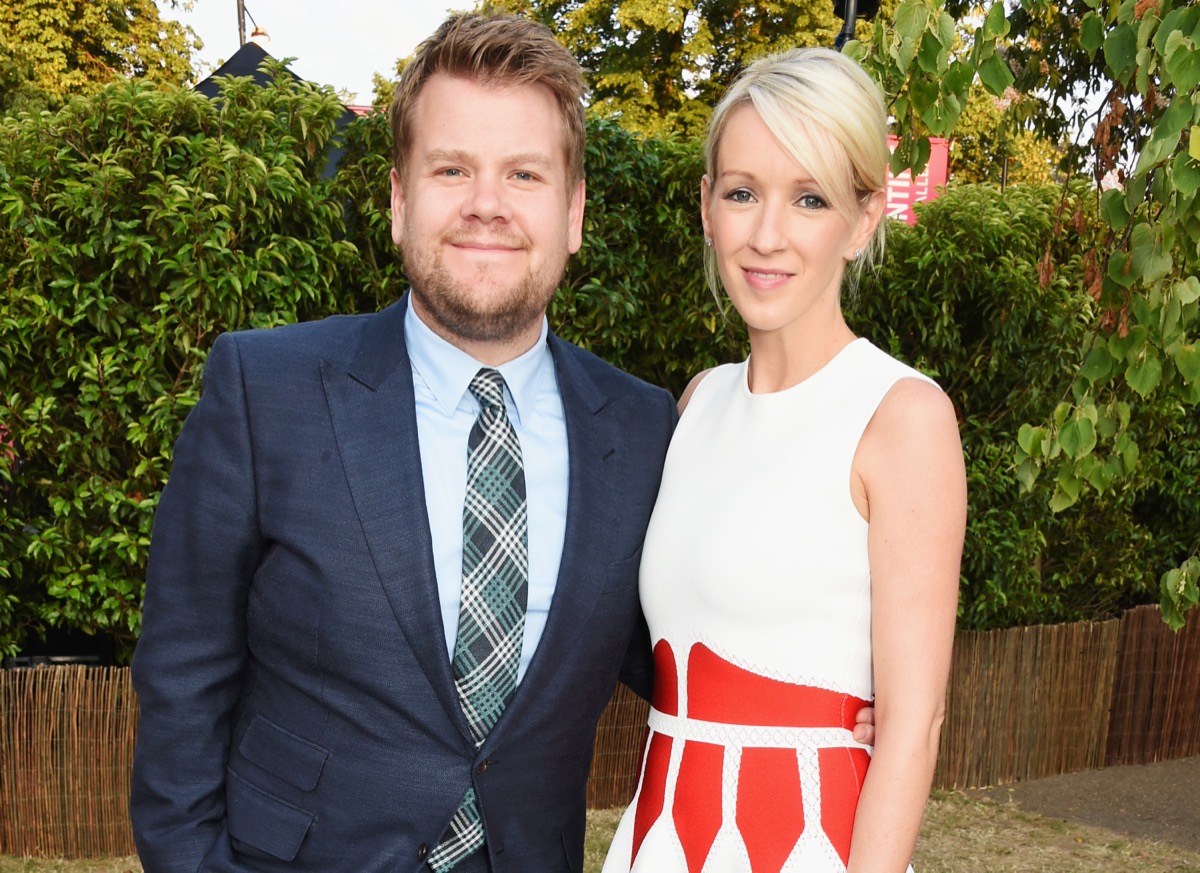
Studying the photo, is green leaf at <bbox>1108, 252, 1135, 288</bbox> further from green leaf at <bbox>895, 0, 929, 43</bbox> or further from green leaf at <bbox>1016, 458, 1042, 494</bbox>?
green leaf at <bbox>895, 0, 929, 43</bbox>

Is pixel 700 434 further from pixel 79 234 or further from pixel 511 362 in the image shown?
pixel 79 234

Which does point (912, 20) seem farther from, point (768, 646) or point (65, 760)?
point (65, 760)

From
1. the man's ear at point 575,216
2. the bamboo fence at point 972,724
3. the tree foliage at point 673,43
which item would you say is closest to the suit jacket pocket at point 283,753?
the man's ear at point 575,216

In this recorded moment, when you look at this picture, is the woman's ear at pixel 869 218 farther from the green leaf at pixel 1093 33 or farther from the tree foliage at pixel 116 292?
the tree foliage at pixel 116 292

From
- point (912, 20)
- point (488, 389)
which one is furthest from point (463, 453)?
point (912, 20)

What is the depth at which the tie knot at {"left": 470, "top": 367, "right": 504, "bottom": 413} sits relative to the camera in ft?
7.33

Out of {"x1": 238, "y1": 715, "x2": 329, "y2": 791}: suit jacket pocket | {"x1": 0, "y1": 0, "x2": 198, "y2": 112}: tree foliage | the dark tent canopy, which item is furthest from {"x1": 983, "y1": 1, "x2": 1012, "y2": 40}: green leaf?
{"x1": 0, "y1": 0, "x2": 198, "y2": 112}: tree foliage

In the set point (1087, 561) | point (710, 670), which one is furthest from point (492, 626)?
point (1087, 561)

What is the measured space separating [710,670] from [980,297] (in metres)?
4.67

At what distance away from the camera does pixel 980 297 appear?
6.40 m

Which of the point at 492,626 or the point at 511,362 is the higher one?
the point at 511,362

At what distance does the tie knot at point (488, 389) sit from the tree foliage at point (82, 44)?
19.4 m

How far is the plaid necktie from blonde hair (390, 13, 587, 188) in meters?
0.67

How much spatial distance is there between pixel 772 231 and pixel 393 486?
2.87ft
